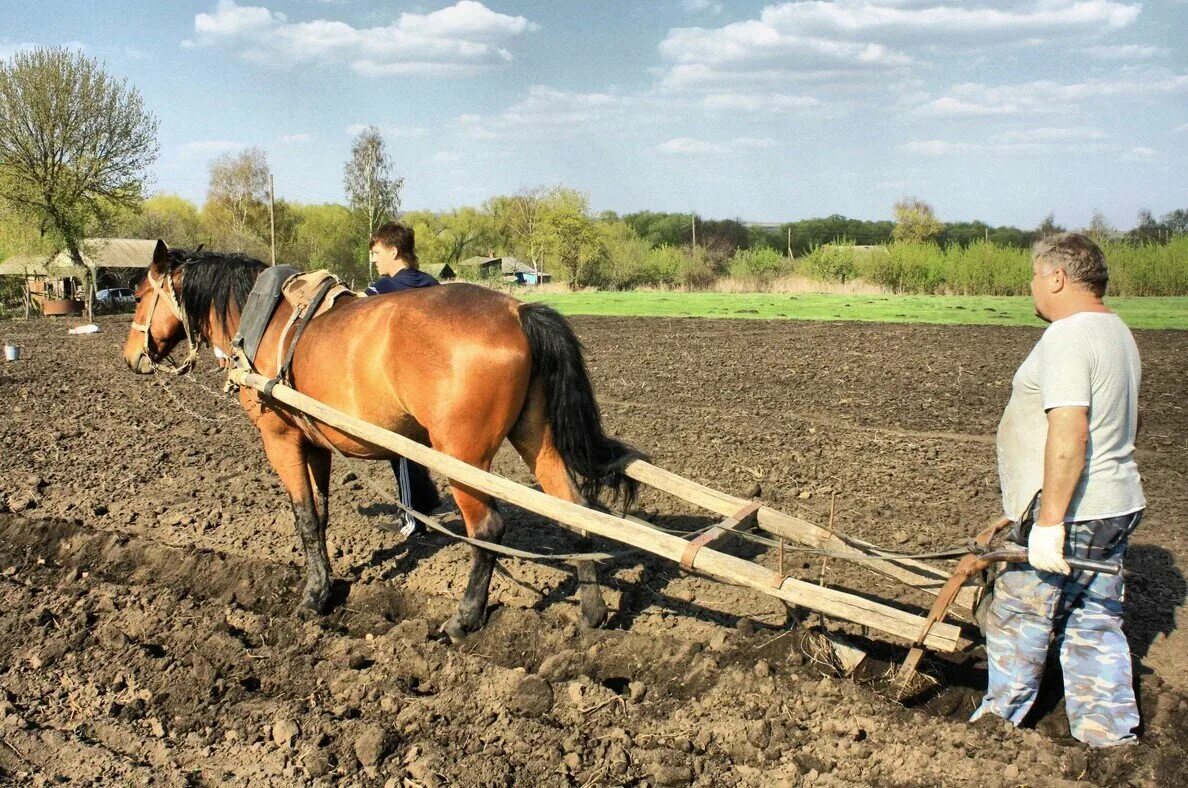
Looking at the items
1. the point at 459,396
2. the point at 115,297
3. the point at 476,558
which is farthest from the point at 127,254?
the point at 459,396

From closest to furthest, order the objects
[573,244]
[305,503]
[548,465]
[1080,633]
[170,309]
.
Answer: [1080,633], [548,465], [305,503], [170,309], [573,244]

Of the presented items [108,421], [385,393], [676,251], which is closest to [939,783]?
[385,393]

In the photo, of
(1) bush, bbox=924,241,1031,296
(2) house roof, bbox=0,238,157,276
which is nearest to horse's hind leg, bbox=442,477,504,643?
(2) house roof, bbox=0,238,157,276

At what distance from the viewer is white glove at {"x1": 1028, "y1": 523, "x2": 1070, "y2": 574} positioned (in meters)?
2.91

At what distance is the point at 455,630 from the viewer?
4.60 meters

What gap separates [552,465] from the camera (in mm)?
4652

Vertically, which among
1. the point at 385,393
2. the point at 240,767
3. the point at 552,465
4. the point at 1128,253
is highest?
the point at 1128,253

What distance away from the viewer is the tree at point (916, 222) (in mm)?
66500

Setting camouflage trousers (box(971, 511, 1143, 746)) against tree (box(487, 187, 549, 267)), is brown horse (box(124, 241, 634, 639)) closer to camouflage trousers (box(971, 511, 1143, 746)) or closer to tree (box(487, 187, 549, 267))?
camouflage trousers (box(971, 511, 1143, 746))

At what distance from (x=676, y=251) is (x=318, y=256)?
962 inches

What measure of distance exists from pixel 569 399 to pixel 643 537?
1118mm

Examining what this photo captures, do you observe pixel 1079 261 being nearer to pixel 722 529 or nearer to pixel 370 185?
pixel 722 529

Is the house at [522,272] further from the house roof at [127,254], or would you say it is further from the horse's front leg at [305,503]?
the horse's front leg at [305,503]

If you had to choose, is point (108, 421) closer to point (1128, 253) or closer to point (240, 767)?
point (240, 767)
